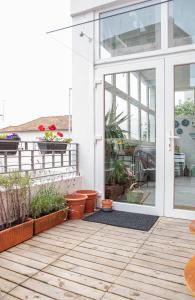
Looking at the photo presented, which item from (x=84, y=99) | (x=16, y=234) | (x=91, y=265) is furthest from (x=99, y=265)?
(x=84, y=99)

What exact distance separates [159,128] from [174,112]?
0.27 metres

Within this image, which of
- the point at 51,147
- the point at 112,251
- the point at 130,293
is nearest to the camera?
the point at 130,293

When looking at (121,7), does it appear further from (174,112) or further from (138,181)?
(138,181)

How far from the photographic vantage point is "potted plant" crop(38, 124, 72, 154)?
3.31 meters

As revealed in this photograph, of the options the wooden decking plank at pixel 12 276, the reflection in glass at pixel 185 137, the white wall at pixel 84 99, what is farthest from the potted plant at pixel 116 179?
the wooden decking plank at pixel 12 276

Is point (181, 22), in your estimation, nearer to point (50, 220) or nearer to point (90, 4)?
point (90, 4)

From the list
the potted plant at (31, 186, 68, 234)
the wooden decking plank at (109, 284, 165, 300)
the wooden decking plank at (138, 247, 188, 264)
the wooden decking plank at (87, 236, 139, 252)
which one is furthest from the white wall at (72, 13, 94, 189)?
the wooden decking plank at (109, 284, 165, 300)

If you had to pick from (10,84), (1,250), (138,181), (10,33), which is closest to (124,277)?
(1,250)

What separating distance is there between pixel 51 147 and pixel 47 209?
905 mm

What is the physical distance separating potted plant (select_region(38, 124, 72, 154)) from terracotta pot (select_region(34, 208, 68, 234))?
0.85 meters

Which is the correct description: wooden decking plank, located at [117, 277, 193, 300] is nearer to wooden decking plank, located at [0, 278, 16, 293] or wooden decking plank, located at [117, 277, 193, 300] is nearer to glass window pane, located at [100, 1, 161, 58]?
wooden decking plank, located at [0, 278, 16, 293]

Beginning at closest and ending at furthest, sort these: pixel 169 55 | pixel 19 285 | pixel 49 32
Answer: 1. pixel 19 285
2. pixel 169 55
3. pixel 49 32

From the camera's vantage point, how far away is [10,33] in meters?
5.43

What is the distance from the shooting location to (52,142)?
332cm
